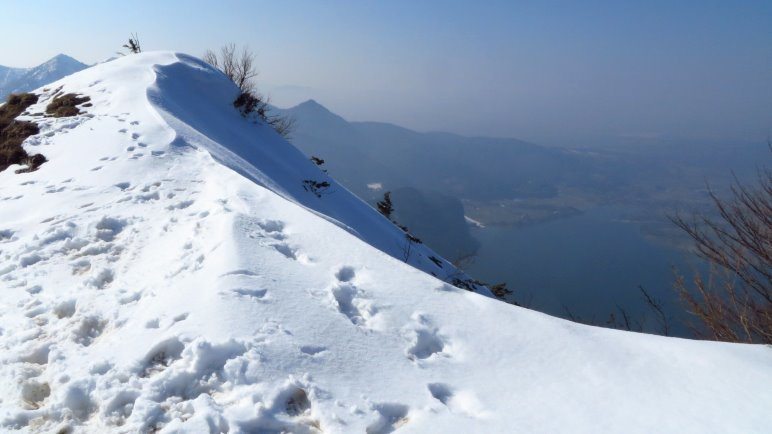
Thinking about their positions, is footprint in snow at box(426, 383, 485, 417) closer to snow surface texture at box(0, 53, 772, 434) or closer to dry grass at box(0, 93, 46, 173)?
snow surface texture at box(0, 53, 772, 434)

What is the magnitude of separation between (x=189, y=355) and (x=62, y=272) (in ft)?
10.4

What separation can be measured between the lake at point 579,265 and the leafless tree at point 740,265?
1618cm

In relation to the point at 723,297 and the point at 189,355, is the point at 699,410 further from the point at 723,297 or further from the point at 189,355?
the point at 723,297

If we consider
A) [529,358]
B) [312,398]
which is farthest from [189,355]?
[529,358]

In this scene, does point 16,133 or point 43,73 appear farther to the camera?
point 43,73

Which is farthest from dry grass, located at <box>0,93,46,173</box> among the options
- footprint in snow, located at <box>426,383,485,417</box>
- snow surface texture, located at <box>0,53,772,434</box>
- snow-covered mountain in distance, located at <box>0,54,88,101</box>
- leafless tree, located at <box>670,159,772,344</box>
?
snow-covered mountain in distance, located at <box>0,54,88,101</box>

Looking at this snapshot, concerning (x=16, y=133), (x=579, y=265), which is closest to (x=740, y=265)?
(x=16, y=133)

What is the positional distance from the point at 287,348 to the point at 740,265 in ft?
22.1

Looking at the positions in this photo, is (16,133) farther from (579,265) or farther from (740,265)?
(579,265)

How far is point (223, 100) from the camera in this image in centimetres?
1755

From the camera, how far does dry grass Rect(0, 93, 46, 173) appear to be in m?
10.0

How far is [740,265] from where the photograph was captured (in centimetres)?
611

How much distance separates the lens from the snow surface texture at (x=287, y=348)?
296 cm

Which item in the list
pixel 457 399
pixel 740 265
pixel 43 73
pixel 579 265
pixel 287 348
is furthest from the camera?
pixel 43 73
